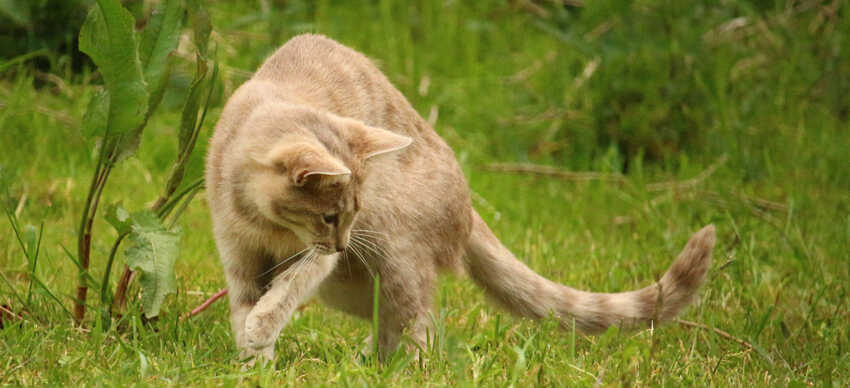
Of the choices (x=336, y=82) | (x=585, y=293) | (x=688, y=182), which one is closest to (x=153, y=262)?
(x=336, y=82)

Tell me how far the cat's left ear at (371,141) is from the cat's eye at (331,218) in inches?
8.0

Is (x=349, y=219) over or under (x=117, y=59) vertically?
under

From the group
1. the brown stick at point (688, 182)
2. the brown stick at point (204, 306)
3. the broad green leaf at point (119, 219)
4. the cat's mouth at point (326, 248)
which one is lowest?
the brown stick at point (688, 182)

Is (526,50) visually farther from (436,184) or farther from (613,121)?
(436,184)

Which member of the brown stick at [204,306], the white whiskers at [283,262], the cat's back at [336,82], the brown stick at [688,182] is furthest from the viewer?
the brown stick at [688,182]

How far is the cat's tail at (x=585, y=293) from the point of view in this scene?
349 cm

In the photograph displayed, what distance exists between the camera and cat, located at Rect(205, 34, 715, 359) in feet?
10.1

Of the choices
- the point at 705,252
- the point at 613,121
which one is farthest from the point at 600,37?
the point at 705,252

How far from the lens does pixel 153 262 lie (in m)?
3.03

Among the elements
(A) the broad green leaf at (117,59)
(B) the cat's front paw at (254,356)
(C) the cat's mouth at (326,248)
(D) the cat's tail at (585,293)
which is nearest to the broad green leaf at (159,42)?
(A) the broad green leaf at (117,59)

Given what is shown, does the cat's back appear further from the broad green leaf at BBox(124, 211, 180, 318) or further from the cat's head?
the broad green leaf at BBox(124, 211, 180, 318)

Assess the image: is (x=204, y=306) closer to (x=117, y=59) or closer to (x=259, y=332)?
(x=259, y=332)

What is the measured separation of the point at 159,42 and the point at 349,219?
2.73 ft

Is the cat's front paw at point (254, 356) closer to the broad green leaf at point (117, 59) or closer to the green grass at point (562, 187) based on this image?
the green grass at point (562, 187)
